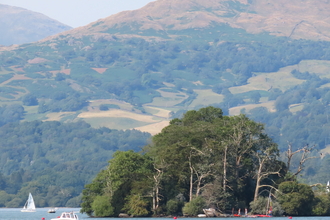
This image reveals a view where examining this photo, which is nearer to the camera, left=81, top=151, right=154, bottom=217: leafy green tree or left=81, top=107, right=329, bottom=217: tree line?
left=81, top=151, right=154, bottom=217: leafy green tree

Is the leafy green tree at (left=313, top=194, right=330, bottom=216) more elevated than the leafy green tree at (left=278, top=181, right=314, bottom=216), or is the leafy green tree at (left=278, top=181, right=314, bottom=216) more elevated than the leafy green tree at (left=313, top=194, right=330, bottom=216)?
the leafy green tree at (left=278, top=181, right=314, bottom=216)

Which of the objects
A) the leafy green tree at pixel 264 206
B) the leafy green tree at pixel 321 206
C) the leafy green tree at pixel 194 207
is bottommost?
the leafy green tree at pixel 321 206

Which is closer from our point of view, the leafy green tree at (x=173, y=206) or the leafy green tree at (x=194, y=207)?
the leafy green tree at (x=194, y=207)

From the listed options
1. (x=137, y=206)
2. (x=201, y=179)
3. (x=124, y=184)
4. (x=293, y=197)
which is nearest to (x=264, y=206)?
(x=293, y=197)

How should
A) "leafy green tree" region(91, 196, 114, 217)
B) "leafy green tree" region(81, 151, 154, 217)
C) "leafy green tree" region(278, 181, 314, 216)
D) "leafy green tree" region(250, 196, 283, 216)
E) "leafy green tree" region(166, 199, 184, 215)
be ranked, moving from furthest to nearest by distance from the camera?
"leafy green tree" region(91, 196, 114, 217)
"leafy green tree" region(278, 181, 314, 216)
"leafy green tree" region(250, 196, 283, 216)
"leafy green tree" region(166, 199, 184, 215)
"leafy green tree" region(81, 151, 154, 217)

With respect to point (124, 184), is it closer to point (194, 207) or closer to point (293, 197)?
point (194, 207)

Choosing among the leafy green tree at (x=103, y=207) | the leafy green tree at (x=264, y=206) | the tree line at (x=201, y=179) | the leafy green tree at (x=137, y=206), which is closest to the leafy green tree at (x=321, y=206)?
the tree line at (x=201, y=179)

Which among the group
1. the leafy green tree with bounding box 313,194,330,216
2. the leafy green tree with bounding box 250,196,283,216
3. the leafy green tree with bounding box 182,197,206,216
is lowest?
the leafy green tree with bounding box 313,194,330,216

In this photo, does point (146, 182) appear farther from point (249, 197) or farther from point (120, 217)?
point (249, 197)

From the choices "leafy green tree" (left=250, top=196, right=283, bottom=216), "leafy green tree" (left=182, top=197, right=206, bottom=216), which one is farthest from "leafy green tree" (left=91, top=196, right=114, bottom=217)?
"leafy green tree" (left=250, top=196, right=283, bottom=216)

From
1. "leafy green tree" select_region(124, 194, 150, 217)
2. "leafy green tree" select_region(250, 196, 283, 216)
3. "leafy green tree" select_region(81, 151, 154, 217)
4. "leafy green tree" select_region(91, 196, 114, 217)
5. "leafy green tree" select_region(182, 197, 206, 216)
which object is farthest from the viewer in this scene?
"leafy green tree" select_region(91, 196, 114, 217)

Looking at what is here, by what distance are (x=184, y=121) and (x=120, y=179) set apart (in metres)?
25.1

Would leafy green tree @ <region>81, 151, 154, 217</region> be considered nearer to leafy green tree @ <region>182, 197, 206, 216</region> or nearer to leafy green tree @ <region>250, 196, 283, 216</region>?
leafy green tree @ <region>182, 197, 206, 216</region>

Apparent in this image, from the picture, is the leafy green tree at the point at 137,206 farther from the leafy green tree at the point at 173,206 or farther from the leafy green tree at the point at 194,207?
the leafy green tree at the point at 194,207
